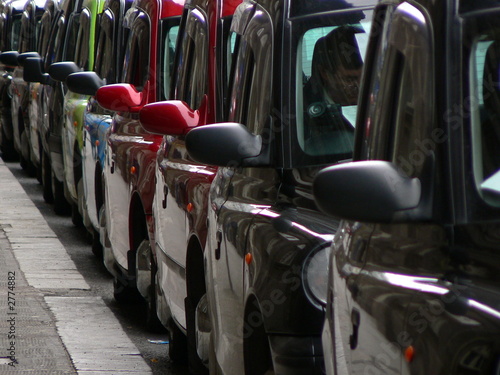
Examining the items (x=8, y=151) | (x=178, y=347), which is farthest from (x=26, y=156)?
(x=178, y=347)

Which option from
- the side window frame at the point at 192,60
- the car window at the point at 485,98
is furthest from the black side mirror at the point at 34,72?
the car window at the point at 485,98

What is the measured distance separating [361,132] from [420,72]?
1.88ft

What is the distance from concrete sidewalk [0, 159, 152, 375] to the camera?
7297 mm

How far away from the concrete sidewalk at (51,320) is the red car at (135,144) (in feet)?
1.14

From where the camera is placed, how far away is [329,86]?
492cm

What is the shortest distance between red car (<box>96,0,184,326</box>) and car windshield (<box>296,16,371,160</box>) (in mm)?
3033

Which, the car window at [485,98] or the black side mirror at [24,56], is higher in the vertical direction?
the car window at [485,98]

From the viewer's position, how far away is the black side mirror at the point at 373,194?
3.02 m

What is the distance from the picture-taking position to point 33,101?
1603 centimetres

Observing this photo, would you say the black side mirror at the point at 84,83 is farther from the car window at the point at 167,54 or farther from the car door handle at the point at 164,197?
the car door handle at the point at 164,197

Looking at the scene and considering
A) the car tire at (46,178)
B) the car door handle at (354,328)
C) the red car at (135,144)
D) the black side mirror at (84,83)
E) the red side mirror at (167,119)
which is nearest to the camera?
the car door handle at (354,328)

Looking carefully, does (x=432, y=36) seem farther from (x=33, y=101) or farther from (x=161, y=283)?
(x=33, y=101)

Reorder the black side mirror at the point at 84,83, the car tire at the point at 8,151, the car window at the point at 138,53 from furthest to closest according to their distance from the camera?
1. the car tire at the point at 8,151
2. the black side mirror at the point at 84,83
3. the car window at the point at 138,53

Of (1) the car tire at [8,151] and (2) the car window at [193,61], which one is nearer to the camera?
(2) the car window at [193,61]
